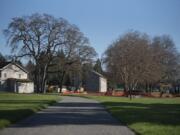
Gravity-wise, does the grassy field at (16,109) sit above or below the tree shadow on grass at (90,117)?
above

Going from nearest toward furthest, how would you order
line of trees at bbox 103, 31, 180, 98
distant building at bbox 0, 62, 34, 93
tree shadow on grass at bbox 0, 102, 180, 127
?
tree shadow on grass at bbox 0, 102, 180, 127
line of trees at bbox 103, 31, 180, 98
distant building at bbox 0, 62, 34, 93

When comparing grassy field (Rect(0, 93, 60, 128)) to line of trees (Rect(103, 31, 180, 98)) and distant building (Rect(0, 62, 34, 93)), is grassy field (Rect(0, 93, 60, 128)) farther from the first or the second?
distant building (Rect(0, 62, 34, 93))

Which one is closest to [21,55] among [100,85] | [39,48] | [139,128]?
[39,48]

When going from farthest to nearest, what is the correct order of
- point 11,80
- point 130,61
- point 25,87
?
point 25,87 < point 11,80 < point 130,61

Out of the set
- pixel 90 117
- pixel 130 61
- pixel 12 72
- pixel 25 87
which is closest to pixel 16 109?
pixel 90 117

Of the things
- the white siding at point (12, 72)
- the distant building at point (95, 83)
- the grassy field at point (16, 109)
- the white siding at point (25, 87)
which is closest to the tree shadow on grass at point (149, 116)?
the grassy field at point (16, 109)

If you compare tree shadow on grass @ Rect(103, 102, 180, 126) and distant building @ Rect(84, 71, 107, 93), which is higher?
distant building @ Rect(84, 71, 107, 93)

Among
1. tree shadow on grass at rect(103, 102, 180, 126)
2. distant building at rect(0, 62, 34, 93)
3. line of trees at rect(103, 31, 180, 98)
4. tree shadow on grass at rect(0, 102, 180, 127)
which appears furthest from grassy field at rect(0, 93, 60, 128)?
distant building at rect(0, 62, 34, 93)

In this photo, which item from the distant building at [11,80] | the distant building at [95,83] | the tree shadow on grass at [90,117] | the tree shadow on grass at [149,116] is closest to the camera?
the tree shadow on grass at [90,117]

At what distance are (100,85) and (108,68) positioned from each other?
132ft

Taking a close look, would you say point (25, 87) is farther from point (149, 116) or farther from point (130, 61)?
point (149, 116)

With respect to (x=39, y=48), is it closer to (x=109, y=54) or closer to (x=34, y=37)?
(x=34, y=37)

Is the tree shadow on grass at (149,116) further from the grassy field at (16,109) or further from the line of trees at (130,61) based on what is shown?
the line of trees at (130,61)

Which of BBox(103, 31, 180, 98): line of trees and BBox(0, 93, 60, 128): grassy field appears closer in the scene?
BBox(0, 93, 60, 128): grassy field
